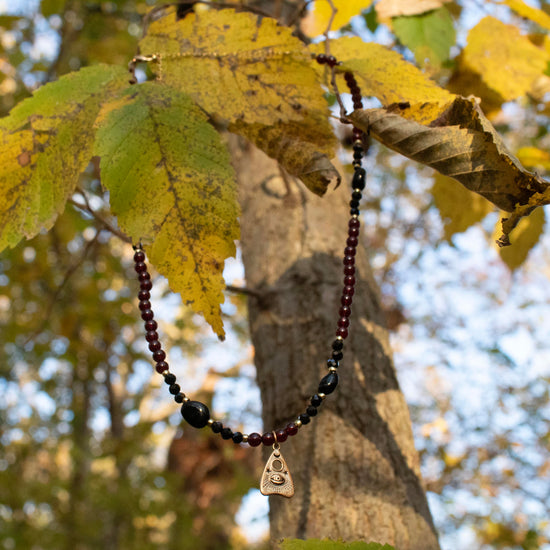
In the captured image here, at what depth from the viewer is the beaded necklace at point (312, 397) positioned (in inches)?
28.0

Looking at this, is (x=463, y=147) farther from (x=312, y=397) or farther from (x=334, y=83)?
(x=312, y=397)

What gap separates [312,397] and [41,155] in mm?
503

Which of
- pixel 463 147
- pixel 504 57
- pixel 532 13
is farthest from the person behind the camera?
pixel 504 57

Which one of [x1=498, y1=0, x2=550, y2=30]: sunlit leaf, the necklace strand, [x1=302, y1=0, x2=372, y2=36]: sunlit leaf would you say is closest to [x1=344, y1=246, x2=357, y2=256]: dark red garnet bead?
the necklace strand

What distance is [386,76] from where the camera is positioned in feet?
2.39

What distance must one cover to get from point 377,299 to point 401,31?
21.7 inches

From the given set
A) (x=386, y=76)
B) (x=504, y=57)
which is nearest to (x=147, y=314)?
(x=386, y=76)

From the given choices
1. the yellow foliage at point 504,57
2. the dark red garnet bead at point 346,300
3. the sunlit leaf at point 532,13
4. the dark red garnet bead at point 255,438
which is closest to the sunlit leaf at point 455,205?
the yellow foliage at point 504,57

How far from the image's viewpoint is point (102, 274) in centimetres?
302

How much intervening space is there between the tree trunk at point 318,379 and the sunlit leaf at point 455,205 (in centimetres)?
21

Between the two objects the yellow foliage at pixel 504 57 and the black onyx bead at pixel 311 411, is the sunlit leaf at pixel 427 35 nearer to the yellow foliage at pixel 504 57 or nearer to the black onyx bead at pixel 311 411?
the yellow foliage at pixel 504 57

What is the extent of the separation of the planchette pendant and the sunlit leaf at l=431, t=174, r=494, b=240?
679 millimetres

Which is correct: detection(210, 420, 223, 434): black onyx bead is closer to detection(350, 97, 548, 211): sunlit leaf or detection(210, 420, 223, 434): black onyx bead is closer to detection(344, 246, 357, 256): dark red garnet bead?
detection(344, 246, 357, 256): dark red garnet bead

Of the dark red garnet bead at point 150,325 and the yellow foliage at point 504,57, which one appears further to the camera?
the yellow foliage at point 504,57
